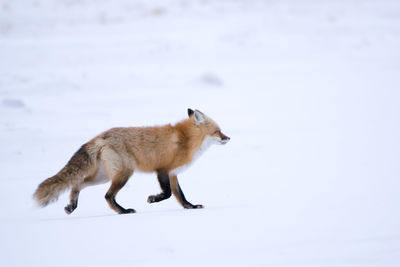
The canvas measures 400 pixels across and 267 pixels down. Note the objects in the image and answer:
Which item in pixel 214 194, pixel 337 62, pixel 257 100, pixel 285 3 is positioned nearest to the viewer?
pixel 214 194

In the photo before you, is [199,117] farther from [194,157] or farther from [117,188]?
[117,188]

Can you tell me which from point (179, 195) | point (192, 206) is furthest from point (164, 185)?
point (192, 206)

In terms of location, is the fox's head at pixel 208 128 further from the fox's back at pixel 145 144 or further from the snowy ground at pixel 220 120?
the snowy ground at pixel 220 120

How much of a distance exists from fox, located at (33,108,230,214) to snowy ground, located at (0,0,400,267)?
11.0 inches

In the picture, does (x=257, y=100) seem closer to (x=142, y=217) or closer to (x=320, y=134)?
(x=320, y=134)

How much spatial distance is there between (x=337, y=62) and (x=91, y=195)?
13.3 meters

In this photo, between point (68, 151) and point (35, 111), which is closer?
point (68, 151)

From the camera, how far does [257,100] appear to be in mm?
13477

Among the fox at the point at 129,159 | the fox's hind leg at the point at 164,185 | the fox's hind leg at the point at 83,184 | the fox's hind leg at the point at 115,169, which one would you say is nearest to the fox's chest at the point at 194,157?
the fox at the point at 129,159

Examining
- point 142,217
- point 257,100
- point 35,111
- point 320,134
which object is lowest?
point 142,217

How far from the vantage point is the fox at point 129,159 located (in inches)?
208

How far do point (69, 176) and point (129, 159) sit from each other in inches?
26.0

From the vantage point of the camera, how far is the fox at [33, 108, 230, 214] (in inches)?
208

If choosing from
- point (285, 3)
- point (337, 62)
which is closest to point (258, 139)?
point (337, 62)
